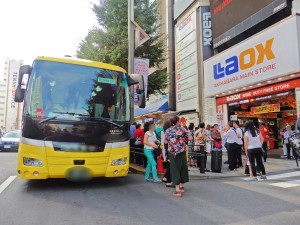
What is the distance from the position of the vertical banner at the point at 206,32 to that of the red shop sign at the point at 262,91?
3.40 m

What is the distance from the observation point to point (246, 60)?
15023 mm

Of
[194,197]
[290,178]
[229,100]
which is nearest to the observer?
[194,197]

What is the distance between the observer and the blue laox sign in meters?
13.6

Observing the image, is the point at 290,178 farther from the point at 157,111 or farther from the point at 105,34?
the point at 157,111

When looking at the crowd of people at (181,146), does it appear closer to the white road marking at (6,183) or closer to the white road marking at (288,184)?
the white road marking at (288,184)

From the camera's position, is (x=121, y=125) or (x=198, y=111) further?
(x=198, y=111)

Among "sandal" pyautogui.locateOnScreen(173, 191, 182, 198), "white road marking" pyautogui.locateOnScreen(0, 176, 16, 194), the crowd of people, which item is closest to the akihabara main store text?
the crowd of people

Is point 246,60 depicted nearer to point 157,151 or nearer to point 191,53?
point 191,53

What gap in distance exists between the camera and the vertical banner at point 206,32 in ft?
63.3

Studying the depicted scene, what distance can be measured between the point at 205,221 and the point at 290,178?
16.6 ft

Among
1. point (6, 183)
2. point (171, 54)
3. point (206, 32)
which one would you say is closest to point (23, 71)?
point (6, 183)

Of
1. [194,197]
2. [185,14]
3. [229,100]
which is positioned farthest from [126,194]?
[185,14]

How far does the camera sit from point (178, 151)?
21.1 feet

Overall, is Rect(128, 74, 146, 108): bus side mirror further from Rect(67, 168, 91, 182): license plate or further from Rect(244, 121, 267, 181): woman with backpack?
Rect(244, 121, 267, 181): woman with backpack
